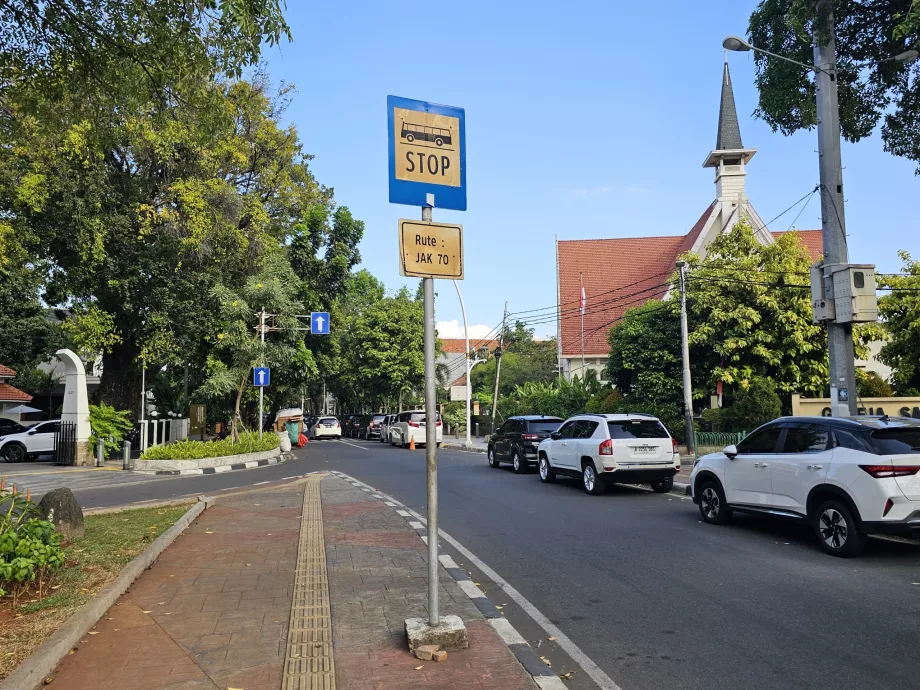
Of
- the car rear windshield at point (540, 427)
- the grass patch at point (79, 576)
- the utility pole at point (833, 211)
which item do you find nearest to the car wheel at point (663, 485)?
the utility pole at point (833, 211)

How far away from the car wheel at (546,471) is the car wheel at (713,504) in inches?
234

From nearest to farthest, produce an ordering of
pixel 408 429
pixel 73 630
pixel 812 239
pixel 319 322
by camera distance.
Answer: pixel 73 630, pixel 319 322, pixel 408 429, pixel 812 239

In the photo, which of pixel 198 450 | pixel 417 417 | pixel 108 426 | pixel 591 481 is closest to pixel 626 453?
pixel 591 481

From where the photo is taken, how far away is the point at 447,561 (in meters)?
8.30

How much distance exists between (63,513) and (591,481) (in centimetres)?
957

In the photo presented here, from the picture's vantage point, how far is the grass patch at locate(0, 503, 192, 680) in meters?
5.07

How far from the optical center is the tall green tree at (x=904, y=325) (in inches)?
958

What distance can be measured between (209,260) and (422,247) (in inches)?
897

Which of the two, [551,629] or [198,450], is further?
[198,450]

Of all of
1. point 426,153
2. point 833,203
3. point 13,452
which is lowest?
point 13,452

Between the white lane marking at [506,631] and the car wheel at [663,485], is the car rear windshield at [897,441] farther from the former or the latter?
the car wheel at [663,485]

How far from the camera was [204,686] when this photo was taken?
452cm

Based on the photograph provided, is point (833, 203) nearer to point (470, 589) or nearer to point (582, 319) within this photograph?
point (470, 589)

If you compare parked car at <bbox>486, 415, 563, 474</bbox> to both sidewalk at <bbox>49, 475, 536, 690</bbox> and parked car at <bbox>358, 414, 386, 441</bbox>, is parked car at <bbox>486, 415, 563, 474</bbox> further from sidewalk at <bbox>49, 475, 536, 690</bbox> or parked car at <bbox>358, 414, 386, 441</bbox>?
parked car at <bbox>358, 414, 386, 441</bbox>
